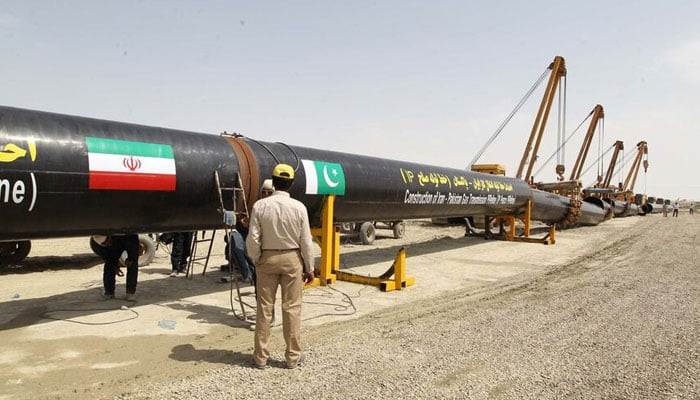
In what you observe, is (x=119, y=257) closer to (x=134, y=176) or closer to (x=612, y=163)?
(x=134, y=176)

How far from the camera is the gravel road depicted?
12.7ft

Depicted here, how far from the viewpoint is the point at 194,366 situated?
4352 mm

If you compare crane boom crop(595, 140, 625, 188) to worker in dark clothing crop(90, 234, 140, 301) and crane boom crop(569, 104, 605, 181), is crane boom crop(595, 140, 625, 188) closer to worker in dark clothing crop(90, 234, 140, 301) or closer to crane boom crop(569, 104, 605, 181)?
crane boom crop(569, 104, 605, 181)

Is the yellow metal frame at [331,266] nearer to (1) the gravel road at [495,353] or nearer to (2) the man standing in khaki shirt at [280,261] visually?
(1) the gravel road at [495,353]

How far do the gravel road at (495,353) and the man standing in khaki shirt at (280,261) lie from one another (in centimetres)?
27

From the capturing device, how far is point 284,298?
444 centimetres

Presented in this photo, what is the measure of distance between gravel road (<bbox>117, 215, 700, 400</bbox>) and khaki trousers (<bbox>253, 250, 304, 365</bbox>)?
18 centimetres

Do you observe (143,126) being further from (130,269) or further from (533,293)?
(533,293)

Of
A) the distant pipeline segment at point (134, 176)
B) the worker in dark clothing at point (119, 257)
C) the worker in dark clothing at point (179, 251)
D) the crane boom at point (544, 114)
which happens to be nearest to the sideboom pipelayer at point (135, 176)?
the distant pipeline segment at point (134, 176)

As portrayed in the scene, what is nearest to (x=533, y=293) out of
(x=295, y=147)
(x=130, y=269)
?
(x=295, y=147)

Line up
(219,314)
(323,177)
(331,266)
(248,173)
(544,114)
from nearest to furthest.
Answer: (219,314) < (248,173) < (323,177) < (331,266) < (544,114)

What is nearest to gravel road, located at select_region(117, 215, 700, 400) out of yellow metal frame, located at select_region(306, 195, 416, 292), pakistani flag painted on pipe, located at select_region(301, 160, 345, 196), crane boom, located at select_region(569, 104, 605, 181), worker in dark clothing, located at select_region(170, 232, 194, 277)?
yellow metal frame, located at select_region(306, 195, 416, 292)

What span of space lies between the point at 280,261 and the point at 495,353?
232cm

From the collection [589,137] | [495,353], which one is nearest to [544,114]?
[589,137]
